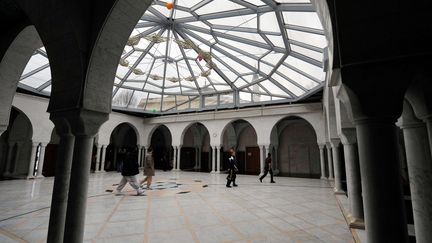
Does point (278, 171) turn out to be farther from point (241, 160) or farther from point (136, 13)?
point (136, 13)

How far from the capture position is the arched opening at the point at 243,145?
764 inches

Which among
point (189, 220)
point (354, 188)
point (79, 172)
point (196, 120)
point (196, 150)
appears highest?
point (196, 120)

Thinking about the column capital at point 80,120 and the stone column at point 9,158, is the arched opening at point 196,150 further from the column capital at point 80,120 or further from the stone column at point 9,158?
the column capital at point 80,120

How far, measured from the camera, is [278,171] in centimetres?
1767

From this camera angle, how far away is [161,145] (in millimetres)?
23500

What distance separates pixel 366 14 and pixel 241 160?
1899 centimetres

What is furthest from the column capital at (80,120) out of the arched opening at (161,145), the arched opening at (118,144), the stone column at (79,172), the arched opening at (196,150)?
the arched opening at (161,145)

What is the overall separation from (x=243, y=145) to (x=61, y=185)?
18.2m

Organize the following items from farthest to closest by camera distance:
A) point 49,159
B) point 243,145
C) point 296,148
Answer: point 243,145, point 296,148, point 49,159

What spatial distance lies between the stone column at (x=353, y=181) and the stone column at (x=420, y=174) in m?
2.34

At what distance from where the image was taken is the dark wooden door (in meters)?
19.1

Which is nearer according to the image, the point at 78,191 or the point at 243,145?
the point at 78,191

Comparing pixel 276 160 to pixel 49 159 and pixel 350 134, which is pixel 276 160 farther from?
pixel 49 159

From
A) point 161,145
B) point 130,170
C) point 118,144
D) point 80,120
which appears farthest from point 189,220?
point 161,145
